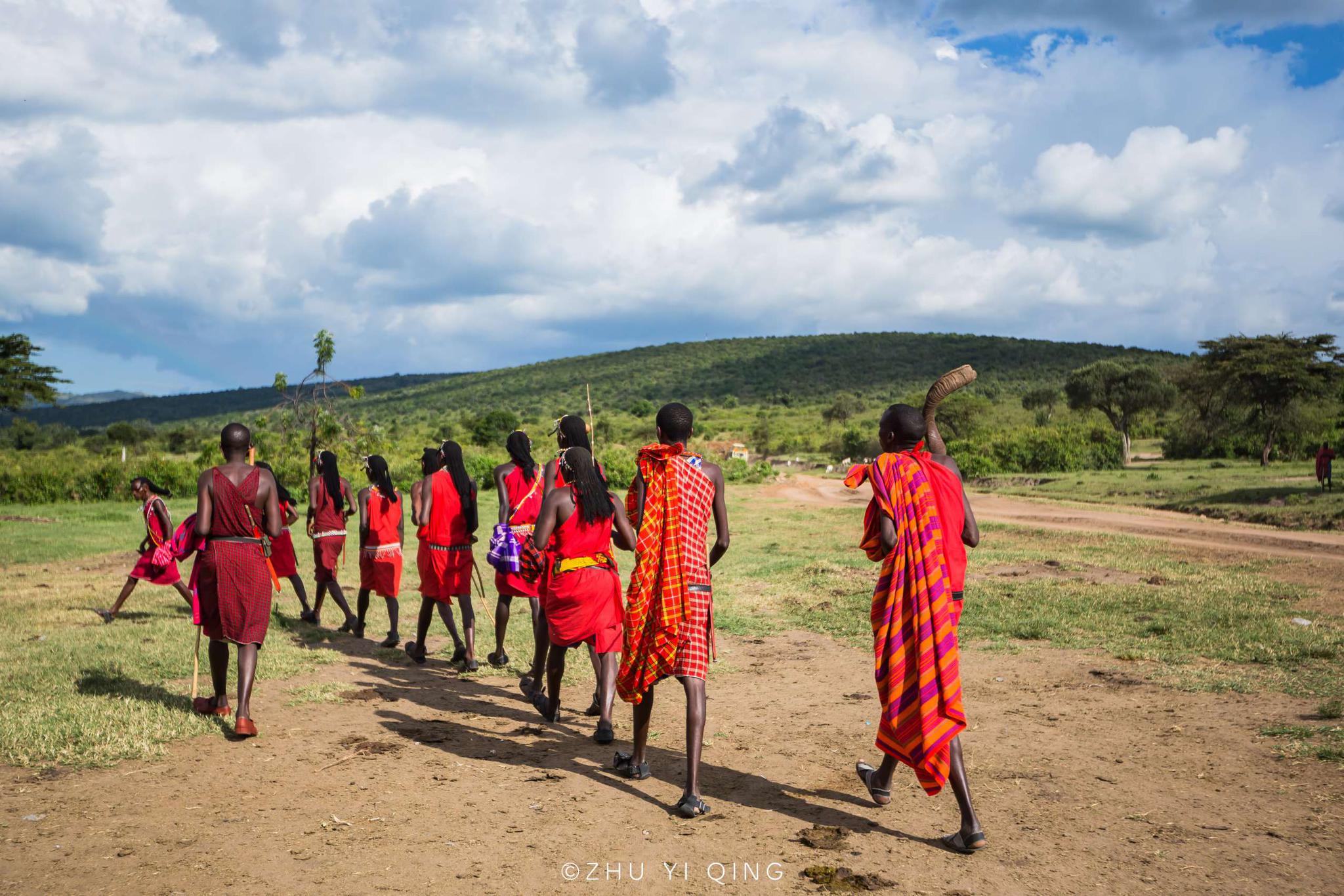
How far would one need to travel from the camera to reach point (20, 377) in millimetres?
27438

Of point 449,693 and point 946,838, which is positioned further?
point 449,693

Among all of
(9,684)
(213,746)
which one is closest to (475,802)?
(213,746)

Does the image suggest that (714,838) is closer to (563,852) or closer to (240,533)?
(563,852)

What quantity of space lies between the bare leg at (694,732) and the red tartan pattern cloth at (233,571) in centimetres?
301

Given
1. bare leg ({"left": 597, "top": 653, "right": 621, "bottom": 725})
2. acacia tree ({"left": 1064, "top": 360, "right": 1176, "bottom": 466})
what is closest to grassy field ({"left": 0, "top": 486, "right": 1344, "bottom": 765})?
bare leg ({"left": 597, "top": 653, "right": 621, "bottom": 725})

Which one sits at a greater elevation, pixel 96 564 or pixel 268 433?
pixel 268 433

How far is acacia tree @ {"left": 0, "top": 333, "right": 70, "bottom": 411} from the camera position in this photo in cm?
2711

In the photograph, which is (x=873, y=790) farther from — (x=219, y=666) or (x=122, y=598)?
(x=122, y=598)

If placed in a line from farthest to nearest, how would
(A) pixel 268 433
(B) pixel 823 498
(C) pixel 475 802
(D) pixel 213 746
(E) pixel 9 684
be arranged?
(B) pixel 823 498
(A) pixel 268 433
(E) pixel 9 684
(D) pixel 213 746
(C) pixel 475 802

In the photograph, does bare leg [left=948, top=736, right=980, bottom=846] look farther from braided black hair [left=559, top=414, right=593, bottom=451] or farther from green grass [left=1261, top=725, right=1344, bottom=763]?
braided black hair [left=559, top=414, right=593, bottom=451]

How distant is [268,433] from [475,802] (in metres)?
19.2

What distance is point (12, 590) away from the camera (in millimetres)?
13305

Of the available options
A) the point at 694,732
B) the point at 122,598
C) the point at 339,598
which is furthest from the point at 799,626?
the point at 122,598

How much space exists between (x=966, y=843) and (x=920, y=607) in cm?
109
